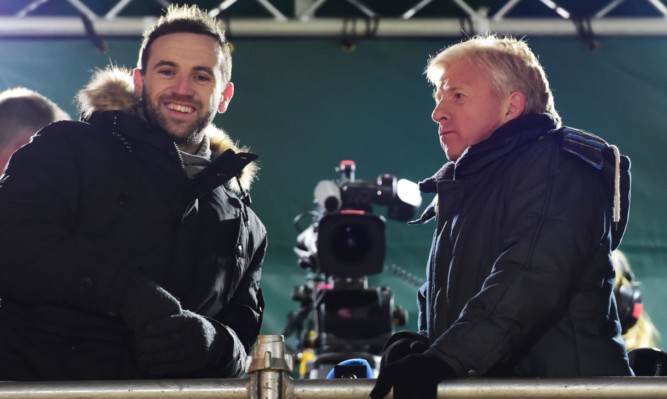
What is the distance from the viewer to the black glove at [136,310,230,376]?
72.5 inches

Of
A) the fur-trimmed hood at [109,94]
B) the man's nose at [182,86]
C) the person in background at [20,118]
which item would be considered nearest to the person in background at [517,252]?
the man's nose at [182,86]

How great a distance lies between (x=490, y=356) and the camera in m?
1.63

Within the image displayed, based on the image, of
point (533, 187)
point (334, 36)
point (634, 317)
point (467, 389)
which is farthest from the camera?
point (334, 36)

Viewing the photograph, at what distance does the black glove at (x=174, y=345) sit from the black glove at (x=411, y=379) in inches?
21.5

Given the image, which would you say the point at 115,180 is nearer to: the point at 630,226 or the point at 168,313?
the point at 168,313

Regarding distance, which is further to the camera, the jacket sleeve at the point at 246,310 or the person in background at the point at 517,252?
the jacket sleeve at the point at 246,310

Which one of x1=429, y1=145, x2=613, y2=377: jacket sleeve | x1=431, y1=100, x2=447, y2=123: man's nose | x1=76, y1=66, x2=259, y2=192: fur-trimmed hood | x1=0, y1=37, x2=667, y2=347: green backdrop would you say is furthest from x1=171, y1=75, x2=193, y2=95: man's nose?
x1=0, y1=37, x2=667, y2=347: green backdrop

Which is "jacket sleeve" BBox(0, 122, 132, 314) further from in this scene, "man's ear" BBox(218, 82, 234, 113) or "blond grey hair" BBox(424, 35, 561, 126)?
"blond grey hair" BBox(424, 35, 561, 126)

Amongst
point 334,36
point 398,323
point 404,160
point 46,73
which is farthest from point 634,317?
point 46,73

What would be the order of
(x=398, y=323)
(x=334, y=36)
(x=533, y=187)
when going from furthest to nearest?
1. (x=334, y=36)
2. (x=398, y=323)
3. (x=533, y=187)

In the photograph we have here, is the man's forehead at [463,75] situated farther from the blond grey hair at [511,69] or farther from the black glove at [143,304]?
the black glove at [143,304]

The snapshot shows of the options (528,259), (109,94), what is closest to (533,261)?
(528,259)

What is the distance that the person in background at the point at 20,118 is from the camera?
10.3 feet

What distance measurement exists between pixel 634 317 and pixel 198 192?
2368 mm
